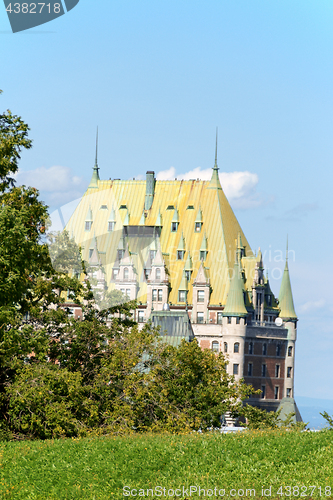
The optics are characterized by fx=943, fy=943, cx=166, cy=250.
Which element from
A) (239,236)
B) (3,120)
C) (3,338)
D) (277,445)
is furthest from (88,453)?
(239,236)

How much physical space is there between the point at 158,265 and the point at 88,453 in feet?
339

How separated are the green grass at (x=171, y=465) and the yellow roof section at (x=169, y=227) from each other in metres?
101

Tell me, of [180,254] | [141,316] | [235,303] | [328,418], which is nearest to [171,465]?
[328,418]

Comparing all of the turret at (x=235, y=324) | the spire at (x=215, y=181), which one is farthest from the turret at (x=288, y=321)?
the spire at (x=215, y=181)

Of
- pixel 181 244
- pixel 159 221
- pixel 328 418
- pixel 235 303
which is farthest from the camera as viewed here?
pixel 159 221

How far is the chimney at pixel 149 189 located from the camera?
14625 cm

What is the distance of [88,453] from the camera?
32.4m

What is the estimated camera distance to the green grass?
27.7 m

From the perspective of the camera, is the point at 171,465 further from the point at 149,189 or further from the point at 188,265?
the point at 149,189

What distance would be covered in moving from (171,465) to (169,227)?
11323 centimetres

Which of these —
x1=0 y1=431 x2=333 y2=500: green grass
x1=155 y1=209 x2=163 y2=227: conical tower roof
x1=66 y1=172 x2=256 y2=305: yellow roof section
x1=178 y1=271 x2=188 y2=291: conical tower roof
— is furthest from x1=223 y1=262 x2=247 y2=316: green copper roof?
x1=0 y1=431 x2=333 y2=500: green grass

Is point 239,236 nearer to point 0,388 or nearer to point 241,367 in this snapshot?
point 241,367

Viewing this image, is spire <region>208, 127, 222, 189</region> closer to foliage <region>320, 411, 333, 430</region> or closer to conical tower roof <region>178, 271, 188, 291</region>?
conical tower roof <region>178, 271, 188, 291</region>

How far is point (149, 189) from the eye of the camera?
481 ft
